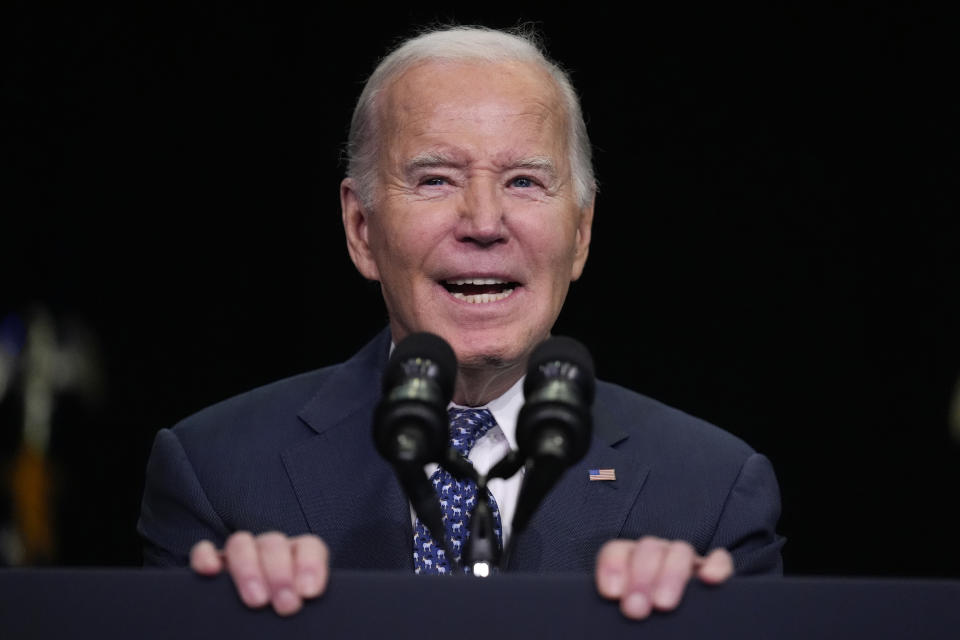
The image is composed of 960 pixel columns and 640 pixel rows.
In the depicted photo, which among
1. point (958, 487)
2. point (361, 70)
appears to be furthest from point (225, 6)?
point (958, 487)

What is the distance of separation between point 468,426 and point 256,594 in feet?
2.55

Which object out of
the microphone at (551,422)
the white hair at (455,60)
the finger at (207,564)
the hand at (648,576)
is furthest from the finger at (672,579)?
the white hair at (455,60)

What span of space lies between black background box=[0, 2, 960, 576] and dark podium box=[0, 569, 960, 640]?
266cm

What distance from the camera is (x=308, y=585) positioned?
102 cm

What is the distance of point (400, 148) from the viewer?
Answer: 1.77 meters

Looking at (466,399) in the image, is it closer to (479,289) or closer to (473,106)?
(479,289)

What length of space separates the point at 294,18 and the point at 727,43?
4.36ft

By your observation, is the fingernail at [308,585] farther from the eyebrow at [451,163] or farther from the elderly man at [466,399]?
the eyebrow at [451,163]

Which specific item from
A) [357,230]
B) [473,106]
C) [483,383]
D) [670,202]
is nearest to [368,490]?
[483,383]

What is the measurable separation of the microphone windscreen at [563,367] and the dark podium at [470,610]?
A: 0.55 feet

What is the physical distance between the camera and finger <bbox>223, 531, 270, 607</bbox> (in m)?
1.02

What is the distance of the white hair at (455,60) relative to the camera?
1819 millimetres

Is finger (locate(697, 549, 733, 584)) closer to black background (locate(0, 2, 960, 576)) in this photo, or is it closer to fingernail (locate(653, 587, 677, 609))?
fingernail (locate(653, 587, 677, 609))

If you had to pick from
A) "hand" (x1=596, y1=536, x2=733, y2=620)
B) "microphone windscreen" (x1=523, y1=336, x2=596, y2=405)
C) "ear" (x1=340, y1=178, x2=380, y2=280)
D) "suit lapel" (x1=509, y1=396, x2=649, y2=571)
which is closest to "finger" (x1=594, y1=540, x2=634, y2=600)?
"hand" (x1=596, y1=536, x2=733, y2=620)
